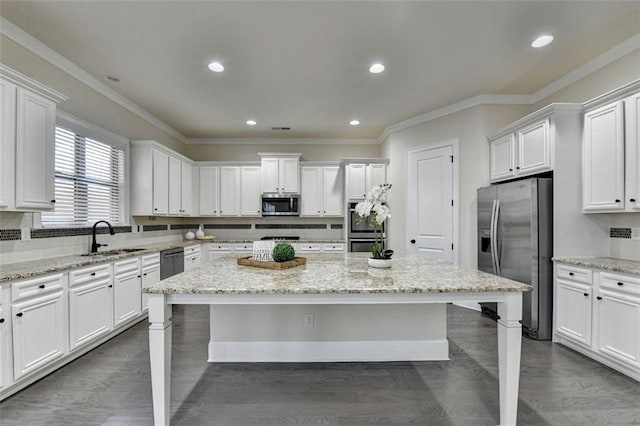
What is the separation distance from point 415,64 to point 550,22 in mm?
1139

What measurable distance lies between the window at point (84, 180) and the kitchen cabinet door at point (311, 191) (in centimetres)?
295

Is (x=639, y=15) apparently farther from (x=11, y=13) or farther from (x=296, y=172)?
(x=11, y=13)

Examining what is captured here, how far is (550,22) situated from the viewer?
2.47m

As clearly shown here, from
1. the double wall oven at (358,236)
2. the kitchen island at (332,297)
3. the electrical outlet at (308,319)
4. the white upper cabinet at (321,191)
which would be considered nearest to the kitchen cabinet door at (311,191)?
the white upper cabinet at (321,191)

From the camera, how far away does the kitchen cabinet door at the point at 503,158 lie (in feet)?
11.6

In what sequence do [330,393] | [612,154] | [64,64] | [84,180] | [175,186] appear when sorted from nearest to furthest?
[330,393], [612,154], [64,64], [84,180], [175,186]

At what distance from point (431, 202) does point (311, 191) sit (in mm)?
2249

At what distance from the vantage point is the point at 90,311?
2721mm

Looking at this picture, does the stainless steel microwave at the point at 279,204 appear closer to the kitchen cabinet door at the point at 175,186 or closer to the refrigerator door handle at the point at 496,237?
the kitchen cabinet door at the point at 175,186

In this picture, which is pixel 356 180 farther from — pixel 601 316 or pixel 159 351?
pixel 159 351

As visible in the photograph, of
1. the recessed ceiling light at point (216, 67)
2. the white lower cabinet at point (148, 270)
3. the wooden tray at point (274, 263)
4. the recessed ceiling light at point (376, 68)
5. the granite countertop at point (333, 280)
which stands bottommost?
the white lower cabinet at point (148, 270)

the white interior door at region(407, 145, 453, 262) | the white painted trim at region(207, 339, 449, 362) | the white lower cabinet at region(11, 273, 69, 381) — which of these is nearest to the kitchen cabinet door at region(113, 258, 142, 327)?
the white lower cabinet at region(11, 273, 69, 381)

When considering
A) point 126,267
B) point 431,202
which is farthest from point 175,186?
point 431,202

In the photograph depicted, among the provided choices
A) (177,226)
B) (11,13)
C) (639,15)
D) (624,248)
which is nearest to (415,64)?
(639,15)
